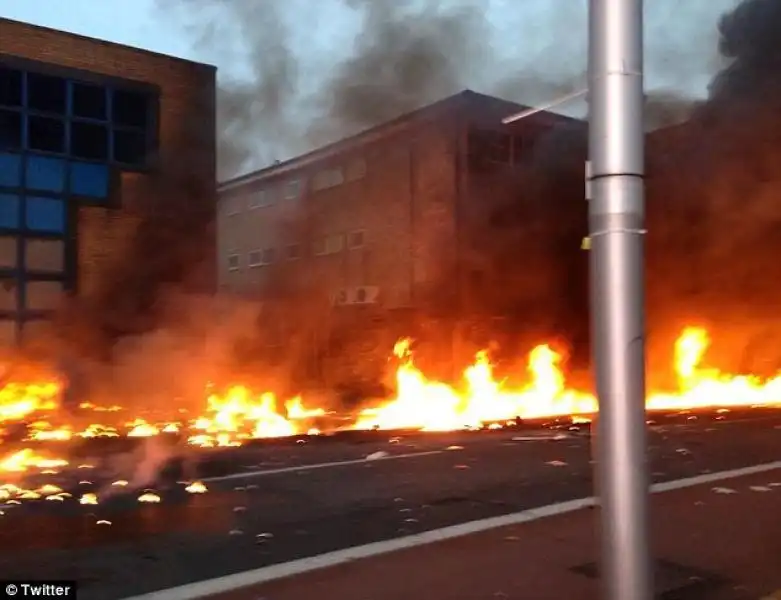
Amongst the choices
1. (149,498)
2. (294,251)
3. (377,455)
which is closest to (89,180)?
(294,251)

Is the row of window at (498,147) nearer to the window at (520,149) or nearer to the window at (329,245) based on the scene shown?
the window at (520,149)

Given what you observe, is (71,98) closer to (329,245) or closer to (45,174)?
(45,174)

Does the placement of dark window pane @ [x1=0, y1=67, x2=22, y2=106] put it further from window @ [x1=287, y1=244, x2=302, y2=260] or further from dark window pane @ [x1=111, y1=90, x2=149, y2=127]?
window @ [x1=287, y1=244, x2=302, y2=260]

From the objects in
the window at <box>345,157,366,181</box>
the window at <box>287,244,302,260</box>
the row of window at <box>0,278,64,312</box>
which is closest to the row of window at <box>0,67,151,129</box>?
the row of window at <box>0,278,64,312</box>

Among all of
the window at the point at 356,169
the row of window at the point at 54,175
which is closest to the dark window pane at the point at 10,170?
the row of window at the point at 54,175

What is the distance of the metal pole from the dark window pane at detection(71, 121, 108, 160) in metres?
13.7

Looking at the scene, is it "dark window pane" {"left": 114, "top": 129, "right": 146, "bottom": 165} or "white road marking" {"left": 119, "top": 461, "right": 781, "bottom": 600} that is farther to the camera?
"dark window pane" {"left": 114, "top": 129, "right": 146, "bottom": 165}

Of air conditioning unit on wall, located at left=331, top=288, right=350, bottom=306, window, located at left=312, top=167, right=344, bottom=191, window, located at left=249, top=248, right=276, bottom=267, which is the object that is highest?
window, located at left=312, top=167, right=344, bottom=191

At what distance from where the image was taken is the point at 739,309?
630 inches

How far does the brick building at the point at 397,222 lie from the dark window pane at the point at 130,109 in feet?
8.73

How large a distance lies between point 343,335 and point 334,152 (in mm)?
4124

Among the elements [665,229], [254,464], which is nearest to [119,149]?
[254,464]

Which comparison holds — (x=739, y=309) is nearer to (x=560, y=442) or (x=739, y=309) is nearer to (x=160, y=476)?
(x=560, y=442)

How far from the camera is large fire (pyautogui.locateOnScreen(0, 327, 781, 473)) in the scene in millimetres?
10500
